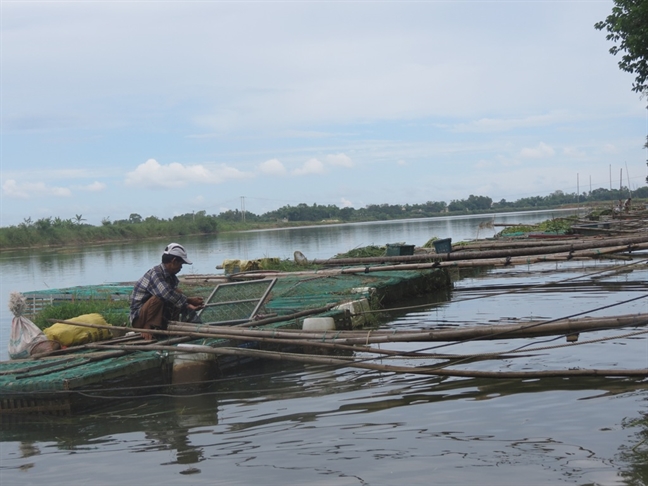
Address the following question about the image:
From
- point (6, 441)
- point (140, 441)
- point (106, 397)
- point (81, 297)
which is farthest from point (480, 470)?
point (81, 297)

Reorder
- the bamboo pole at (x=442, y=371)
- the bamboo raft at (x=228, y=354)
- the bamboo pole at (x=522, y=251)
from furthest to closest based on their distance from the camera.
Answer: the bamboo pole at (x=522, y=251) < the bamboo raft at (x=228, y=354) < the bamboo pole at (x=442, y=371)

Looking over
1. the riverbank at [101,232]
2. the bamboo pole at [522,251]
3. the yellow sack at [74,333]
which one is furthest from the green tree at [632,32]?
the riverbank at [101,232]

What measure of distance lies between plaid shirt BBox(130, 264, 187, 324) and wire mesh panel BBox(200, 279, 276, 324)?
2.61ft

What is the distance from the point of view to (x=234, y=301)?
8781 mm

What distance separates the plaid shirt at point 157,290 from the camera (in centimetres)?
770

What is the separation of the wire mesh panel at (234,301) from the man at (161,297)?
0.66 m

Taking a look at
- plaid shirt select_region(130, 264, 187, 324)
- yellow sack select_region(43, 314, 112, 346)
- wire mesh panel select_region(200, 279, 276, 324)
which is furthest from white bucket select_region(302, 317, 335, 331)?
yellow sack select_region(43, 314, 112, 346)

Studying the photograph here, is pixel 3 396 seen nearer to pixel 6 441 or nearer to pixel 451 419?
pixel 6 441

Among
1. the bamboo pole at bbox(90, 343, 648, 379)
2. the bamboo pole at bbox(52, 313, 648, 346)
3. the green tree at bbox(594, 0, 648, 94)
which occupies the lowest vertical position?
the bamboo pole at bbox(90, 343, 648, 379)

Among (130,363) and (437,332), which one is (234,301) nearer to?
(130,363)

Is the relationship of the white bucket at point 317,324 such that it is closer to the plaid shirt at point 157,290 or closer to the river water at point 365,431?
the river water at point 365,431

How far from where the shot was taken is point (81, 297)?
46.9 ft

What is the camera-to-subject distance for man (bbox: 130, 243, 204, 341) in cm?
769

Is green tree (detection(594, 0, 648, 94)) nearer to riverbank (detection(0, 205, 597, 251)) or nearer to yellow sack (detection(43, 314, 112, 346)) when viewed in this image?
yellow sack (detection(43, 314, 112, 346))
